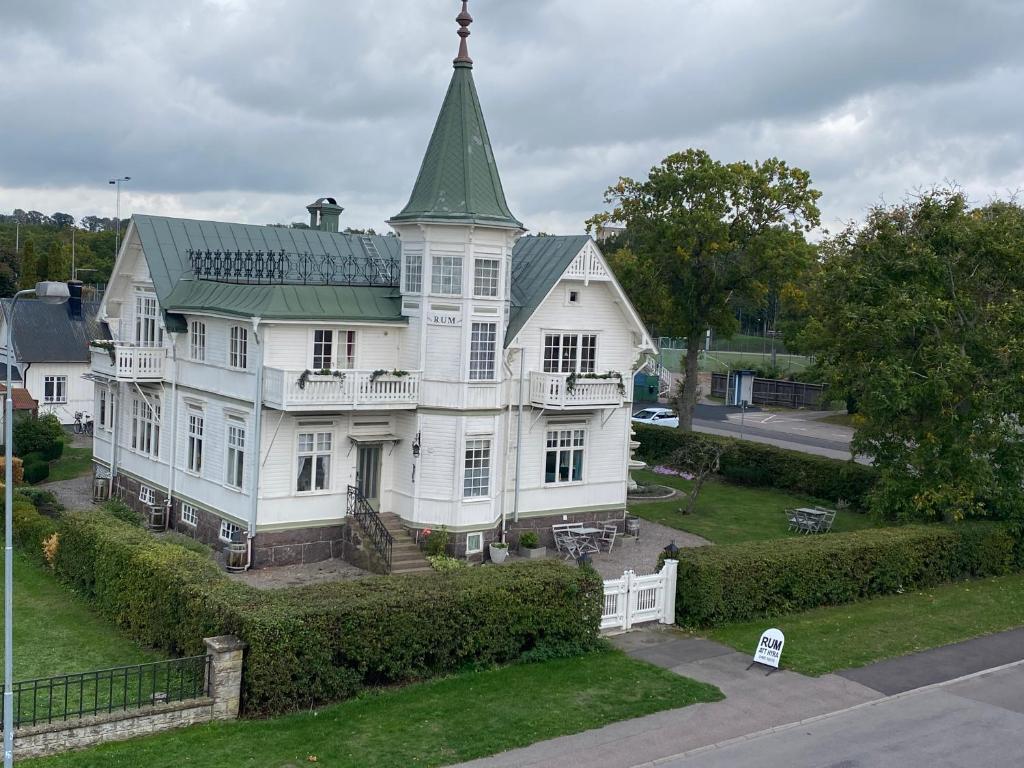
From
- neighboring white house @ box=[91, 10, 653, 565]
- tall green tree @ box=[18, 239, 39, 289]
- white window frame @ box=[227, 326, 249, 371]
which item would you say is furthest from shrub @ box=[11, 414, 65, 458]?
tall green tree @ box=[18, 239, 39, 289]

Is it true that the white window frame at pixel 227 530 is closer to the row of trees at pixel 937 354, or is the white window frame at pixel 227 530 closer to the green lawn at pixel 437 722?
the green lawn at pixel 437 722

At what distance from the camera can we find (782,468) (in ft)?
131

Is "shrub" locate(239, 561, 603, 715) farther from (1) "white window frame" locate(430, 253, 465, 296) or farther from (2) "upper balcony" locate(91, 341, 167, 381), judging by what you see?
(2) "upper balcony" locate(91, 341, 167, 381)

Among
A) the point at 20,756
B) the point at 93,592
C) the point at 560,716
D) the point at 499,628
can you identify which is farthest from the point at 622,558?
the point at 20,756

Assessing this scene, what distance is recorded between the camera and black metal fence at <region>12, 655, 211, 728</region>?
1614 cm

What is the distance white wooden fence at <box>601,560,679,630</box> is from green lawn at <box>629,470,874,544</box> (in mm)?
9177

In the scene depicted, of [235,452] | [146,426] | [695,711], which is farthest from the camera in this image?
[146,426]

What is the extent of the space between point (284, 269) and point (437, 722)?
17.6m

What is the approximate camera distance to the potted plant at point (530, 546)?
29.0 m

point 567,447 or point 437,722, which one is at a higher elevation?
point 567,447

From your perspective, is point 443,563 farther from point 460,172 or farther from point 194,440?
point 460,172

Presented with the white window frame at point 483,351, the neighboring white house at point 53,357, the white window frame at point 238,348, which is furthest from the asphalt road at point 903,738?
the neighboring white house at point 53,357

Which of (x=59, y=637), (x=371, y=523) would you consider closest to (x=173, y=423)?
(x=371, y=523)

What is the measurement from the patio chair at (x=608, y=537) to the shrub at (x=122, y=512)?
13.2 m
